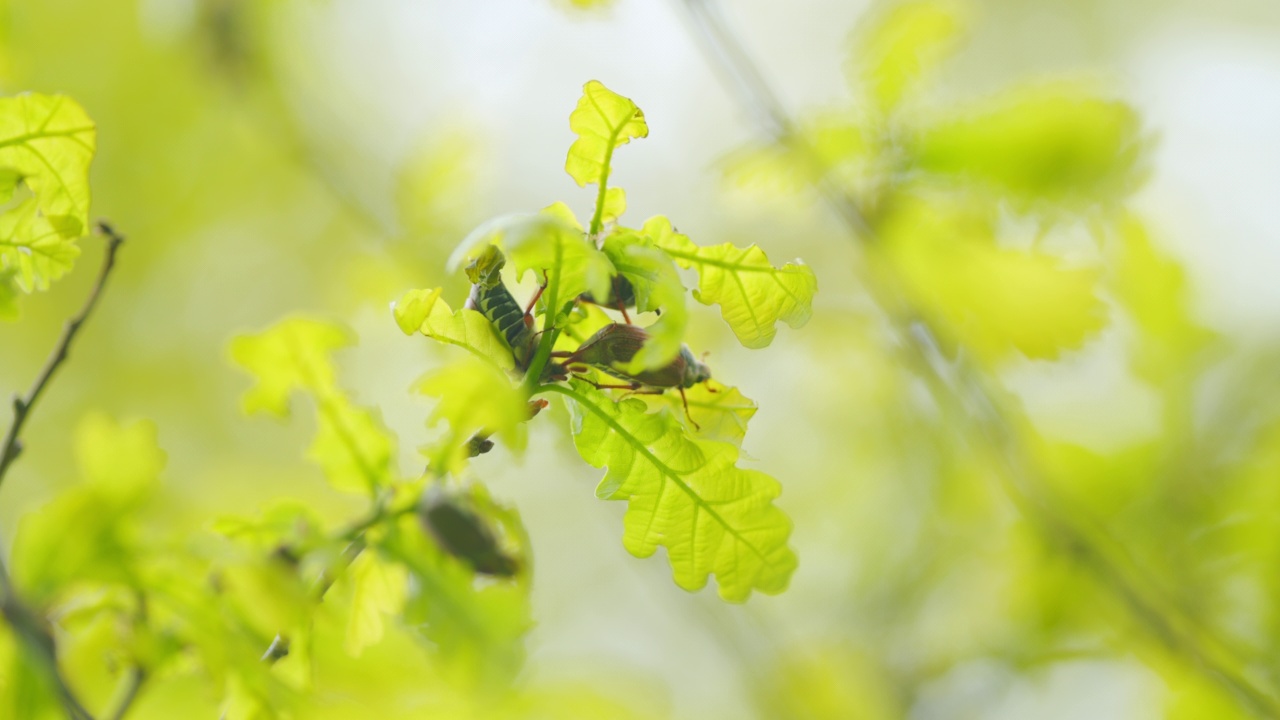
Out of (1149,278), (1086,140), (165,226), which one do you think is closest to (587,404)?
(1086,140)

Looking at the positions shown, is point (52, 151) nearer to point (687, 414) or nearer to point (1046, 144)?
point (687, 414)

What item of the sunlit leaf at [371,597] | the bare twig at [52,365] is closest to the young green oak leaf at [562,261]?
the sunlit leaf at [371,597]

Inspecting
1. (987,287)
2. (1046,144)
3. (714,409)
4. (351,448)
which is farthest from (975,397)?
(351,448)

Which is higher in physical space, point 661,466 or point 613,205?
point 613,205

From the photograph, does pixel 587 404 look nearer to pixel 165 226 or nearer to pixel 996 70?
pixel 165 226

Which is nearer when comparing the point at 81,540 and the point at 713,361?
the point at 81,540

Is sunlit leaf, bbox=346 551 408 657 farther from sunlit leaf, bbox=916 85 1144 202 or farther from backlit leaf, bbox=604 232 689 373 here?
sunlit leaf, bbox=916 85 1144 202
